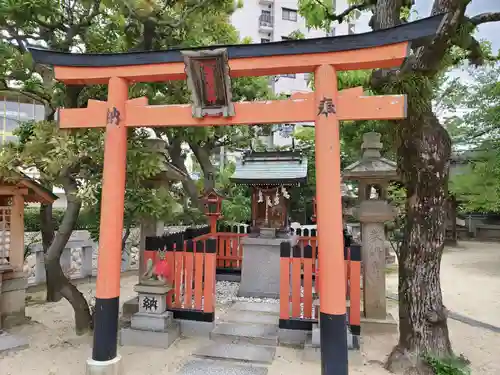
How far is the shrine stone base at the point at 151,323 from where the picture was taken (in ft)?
20.1

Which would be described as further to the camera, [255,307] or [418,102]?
[255,307]

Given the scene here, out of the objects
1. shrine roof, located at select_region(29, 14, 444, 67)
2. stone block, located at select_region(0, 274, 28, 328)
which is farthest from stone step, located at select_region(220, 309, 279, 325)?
shrine roof, located at select_region(29, 14, 444, 67)

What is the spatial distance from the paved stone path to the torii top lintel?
4141 millimetres

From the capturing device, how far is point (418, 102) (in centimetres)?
495

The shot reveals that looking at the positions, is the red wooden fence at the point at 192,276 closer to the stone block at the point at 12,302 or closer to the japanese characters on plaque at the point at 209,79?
the japanese characters on plaque at the point at 209,79

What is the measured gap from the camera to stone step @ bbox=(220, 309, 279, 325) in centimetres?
698

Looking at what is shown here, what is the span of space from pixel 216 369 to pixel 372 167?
4.82 meters

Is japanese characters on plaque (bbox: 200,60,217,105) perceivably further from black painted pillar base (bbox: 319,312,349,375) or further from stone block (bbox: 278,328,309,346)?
stone block (bbox: 278,328,309,346)

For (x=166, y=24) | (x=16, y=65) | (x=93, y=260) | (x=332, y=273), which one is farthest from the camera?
(x=93, y=260)

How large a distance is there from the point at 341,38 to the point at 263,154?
5748mm

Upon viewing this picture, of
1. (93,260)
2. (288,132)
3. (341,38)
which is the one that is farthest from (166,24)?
(288,132)

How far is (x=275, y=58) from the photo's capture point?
476cm

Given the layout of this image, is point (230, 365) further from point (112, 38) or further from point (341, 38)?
point (112, 38)

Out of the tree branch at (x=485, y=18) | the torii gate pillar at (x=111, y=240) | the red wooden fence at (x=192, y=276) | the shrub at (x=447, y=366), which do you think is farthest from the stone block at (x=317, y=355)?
the tree branch at (x=485, y=18)
